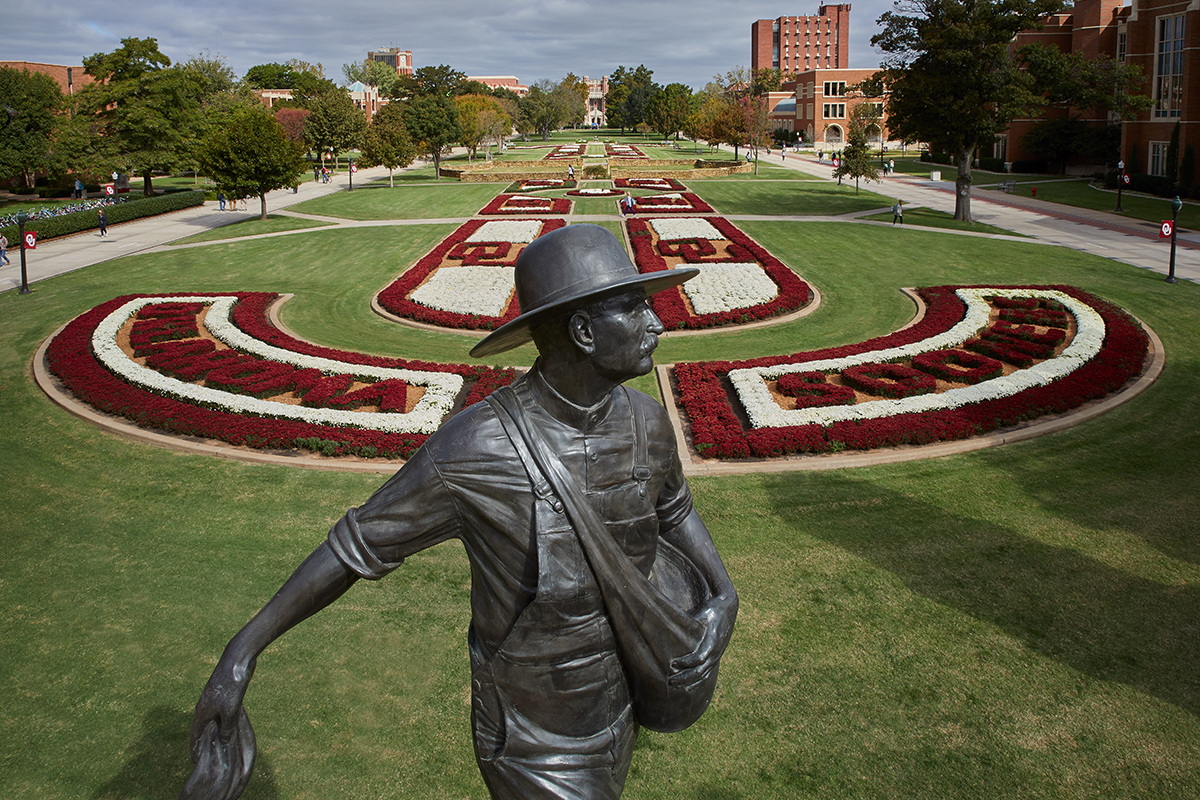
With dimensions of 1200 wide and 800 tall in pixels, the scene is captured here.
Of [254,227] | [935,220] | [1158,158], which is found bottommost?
[935,220]

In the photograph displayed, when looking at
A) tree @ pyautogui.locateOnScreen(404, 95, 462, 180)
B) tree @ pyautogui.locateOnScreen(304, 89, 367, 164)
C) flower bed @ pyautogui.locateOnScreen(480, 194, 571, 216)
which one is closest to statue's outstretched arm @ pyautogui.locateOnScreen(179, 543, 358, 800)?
flower bed @ pyautogui.locateOnScreen(480, 194, 571, 216)

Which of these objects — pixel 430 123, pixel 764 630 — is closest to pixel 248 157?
pixel 430 123

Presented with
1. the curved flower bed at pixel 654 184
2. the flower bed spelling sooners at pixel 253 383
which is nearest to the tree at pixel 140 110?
the curved flower bed at pixel 654 184

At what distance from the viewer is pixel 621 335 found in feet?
9.37

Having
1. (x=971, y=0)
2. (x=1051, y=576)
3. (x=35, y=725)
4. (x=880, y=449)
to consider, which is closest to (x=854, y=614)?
(x=1051, y=576)

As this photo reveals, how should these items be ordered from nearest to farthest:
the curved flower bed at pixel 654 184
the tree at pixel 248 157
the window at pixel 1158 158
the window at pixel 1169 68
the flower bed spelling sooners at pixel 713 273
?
the flower bed spelling sooners at pixel 713 273
the tree at pixel 248 157
the window at pixel 1169 68
the window at pixel 1158 158
the curved flower bed at pixel 654 184

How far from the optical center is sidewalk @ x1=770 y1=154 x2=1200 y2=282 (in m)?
→ 24.7

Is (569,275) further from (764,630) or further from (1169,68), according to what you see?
(1169,68)

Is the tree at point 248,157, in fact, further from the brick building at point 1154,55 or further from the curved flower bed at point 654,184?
the brick building at point 1154,55

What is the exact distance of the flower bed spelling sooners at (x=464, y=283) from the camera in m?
19.1

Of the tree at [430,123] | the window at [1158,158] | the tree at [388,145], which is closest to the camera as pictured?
the window at [1158,158]

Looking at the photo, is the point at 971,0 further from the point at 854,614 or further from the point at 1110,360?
the point at 854,614

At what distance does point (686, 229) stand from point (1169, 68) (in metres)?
29.0

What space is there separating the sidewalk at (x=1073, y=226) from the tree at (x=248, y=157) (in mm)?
27039
